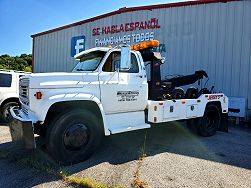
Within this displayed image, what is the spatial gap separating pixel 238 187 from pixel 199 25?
8.53m

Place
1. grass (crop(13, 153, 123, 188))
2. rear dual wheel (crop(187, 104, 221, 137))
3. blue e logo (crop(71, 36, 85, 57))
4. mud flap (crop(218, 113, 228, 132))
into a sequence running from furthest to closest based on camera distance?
blue e logo (crop(71, 36, 85, 57)) → mud flap (crop(218, 113, 228, 132)) → rear dual wheel (crop(187, 104, 221, 137)) → grass (crop(13, 153, 123, 188))

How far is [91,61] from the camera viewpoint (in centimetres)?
625

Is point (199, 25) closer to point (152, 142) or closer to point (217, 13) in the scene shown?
point (217, 13)

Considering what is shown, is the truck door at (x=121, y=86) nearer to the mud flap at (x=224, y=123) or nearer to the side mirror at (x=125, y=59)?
the side mirror at (x=125, y=59)

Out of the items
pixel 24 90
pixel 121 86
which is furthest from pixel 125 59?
pixel 24 90

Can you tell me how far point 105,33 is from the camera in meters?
15.0

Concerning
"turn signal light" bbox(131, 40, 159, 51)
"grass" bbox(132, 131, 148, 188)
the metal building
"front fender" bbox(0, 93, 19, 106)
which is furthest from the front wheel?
the metal building

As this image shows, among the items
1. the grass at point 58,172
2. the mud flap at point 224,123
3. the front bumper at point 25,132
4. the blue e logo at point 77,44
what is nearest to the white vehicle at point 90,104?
the front bumper at point 25,132

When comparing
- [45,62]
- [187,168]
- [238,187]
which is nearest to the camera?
[238,187]

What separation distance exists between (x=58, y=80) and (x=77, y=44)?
11.5 meters

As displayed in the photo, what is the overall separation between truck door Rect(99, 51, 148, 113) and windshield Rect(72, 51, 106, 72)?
202 mm

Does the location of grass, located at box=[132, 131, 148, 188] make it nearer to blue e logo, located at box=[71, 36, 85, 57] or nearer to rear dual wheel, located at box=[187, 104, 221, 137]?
rear dual wheel, located at box=[187, 104, 221, 137]

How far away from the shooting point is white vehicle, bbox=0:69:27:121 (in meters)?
9.05

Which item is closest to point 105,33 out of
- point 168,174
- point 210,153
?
point 210,153
